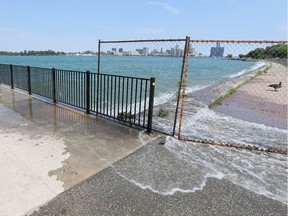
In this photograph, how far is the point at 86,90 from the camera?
547 cm

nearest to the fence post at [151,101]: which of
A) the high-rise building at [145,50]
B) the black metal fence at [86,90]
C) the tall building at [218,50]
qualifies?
the black metal fence at [86,90]

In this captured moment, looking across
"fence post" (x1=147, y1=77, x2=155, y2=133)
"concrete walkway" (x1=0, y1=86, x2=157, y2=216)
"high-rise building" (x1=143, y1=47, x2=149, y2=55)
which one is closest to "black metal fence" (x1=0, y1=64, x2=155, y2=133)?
"fence post" (x1=147, y1=77, x2=155, y2=133)

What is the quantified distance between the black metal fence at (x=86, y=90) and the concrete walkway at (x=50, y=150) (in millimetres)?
338

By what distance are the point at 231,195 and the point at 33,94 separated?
7468 millimetres

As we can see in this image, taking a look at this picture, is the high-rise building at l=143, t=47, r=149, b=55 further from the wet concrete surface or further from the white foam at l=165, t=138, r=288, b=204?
the wet concrete surface

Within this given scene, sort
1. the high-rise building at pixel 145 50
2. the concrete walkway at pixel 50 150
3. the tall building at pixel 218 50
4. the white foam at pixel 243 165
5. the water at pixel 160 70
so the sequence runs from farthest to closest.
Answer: the water at pixel 160 70 < the high-rise building at pixel 145 50 < the tall building at pixel 218 50 < the white foam at pixel 243 165 < the concrete walkway at pixel 50 150

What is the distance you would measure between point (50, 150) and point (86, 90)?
7.57 ft

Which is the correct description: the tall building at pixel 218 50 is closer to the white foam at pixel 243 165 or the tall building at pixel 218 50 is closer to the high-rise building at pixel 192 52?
the high-rise building at pixel 192 52

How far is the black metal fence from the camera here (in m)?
4.80

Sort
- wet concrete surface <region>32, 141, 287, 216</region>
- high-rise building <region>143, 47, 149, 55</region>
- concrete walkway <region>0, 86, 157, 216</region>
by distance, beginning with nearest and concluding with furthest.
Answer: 1. wet concrete surface <region>32, 141, 287, 216</region>
2. concrete walkway <region>0, 86, 157, 216</region>
3. high-rise building <region>143, 47, 149, 55</region>

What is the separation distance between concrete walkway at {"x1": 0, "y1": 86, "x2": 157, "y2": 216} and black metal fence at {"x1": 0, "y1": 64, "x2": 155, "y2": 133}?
0.34m

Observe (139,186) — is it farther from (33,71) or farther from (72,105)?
(33,71)

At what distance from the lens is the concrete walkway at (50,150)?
97.6 inches

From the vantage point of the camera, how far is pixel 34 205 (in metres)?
2.26
